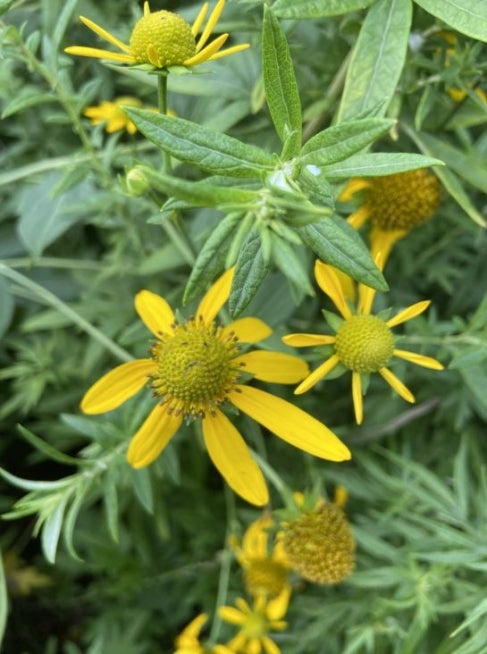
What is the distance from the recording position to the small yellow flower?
3.86 feet

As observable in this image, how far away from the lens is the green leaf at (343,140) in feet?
2.28

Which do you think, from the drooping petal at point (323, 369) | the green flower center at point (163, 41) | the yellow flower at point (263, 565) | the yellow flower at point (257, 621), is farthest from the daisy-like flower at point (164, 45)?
the yellow flower at point (257, 621)

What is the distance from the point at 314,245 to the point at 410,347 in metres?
0.63

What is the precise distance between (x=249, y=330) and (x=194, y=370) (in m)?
0.09

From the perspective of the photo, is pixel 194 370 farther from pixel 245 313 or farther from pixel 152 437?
pixel 245 313

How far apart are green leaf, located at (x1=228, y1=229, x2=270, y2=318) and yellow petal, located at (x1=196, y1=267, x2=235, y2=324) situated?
0.90 feet

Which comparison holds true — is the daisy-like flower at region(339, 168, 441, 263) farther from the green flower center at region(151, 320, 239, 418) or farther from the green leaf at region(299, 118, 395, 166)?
the green leaf at region(299, 118, 395, 166)

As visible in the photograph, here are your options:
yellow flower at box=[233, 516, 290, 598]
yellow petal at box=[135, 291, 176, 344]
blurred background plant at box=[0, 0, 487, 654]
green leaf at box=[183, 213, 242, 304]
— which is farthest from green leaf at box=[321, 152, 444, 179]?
yellow flower at box=[233, 516, 290, 598]

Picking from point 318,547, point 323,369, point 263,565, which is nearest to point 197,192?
point 323,369

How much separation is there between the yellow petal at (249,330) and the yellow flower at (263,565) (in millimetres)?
438

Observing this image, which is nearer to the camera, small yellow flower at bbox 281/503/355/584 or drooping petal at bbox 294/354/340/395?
drooping petal at bbox 294/354/340/395

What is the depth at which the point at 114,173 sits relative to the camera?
143 cm

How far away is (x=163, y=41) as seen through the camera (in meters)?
0.82

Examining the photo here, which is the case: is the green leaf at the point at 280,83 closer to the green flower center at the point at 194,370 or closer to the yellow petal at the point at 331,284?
the yellow petal at the point at 331,284
